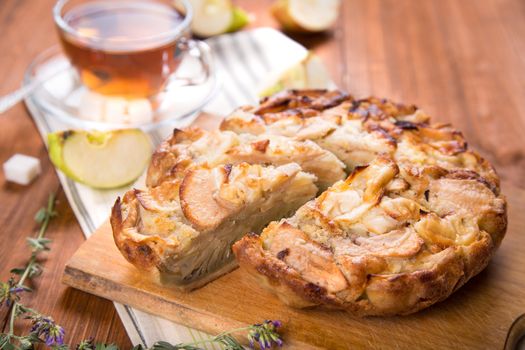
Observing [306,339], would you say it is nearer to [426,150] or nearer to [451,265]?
[451,265]

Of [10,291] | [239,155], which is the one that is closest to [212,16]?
[239,155]

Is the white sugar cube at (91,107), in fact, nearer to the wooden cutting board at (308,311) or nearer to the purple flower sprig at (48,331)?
the wooden cutting board at (308,311)

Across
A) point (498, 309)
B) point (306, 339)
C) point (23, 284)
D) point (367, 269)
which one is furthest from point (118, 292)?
point (498, 309)

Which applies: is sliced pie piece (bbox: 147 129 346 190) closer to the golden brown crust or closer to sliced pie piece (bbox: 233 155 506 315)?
the golden brown crust

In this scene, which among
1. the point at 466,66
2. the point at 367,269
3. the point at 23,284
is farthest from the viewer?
the point at 466,66

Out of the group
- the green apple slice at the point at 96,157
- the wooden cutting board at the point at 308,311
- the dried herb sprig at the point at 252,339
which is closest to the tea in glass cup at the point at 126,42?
the green apple slice at the point at 96,157

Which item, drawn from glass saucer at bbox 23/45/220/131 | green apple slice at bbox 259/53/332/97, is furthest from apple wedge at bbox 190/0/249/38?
green apple slice at bbox 259/53/332/97
